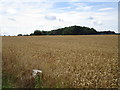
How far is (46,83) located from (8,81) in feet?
4.54

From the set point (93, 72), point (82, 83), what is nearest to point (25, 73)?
point (82, 83)

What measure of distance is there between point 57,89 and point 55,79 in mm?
533

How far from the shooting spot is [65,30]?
2566 inches

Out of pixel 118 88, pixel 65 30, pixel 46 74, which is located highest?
pixel 65 30

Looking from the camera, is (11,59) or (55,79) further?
(11,59)

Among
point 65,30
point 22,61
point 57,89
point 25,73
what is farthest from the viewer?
point 65,30

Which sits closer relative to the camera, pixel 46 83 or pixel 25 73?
pixel 46 83

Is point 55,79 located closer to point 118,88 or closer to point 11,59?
point 118,88

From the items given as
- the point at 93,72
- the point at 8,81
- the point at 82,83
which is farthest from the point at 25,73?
the point at 93,72

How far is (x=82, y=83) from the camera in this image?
4574 mm

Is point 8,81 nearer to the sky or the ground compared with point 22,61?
nearer to the ground

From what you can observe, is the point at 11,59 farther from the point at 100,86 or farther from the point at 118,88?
the point at 118,88

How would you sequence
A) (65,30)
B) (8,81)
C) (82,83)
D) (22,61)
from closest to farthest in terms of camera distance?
(82,83), (8,81), (22,61), (65,30)

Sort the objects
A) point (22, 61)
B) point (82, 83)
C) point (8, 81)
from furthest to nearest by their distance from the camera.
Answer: point (22, 61), point (8, 81), point (82, 83)
